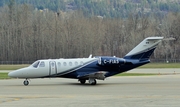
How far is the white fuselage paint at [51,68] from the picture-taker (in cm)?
3340

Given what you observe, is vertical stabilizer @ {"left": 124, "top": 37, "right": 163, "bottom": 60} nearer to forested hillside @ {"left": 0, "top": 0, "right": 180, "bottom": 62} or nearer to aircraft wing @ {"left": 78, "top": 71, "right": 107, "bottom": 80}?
aircraft wing @ {"left": 78, "top": 71, "right": 107, "bottom": 80}

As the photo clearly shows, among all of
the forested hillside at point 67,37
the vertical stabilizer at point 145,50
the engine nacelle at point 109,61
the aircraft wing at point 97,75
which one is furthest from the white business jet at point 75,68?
the forested hillside at point 67,37

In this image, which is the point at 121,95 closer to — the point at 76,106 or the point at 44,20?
the point at 76,106

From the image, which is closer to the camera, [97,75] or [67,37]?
[97,75]

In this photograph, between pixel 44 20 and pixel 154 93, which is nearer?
pixel 154 93

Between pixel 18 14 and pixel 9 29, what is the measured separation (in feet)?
17.0

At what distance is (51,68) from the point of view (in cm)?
3369

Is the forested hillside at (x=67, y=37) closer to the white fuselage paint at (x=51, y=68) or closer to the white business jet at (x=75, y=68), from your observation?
the white business jet at (x=75, y=68)

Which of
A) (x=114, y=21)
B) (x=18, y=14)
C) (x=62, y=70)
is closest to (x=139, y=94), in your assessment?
(x=62, y=70)

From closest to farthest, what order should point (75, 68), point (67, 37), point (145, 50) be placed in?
point (75, 68) → point (145, 50) → point (67, 37)

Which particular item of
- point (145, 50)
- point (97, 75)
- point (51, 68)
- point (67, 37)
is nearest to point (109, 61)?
point (97, 75)

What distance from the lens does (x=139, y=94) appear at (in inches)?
995

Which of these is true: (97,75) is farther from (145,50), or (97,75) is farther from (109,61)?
(145,50)

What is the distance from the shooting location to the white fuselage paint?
33397 millimetres
